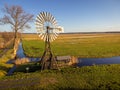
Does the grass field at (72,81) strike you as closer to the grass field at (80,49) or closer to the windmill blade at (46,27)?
the windmill blade at (46,27)

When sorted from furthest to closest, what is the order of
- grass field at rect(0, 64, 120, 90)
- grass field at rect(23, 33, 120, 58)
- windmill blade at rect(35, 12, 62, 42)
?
1. grass field at rect(23, 33, 120, 58)
2. windmill blade at rect(35, 12, 62, 42)
3. grass field at rect(0, 64, 120, 90)

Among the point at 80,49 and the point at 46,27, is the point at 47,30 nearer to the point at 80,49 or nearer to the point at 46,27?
the point at 46,27

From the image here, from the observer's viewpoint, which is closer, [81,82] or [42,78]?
[81,82]

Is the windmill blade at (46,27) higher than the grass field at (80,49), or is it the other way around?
the windmill blade at (46,27)

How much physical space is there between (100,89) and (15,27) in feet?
115

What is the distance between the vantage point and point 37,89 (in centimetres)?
1831

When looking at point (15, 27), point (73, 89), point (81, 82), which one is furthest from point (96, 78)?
point (15, 27)

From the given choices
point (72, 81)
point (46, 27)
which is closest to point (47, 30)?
point (46, 27)

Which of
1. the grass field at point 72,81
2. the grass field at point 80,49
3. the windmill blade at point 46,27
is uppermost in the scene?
the windmill blade at point 46,27

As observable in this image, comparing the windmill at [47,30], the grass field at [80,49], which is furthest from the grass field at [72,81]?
the grass field at [80,49]

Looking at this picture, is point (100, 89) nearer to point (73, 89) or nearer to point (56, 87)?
point (73, 89)

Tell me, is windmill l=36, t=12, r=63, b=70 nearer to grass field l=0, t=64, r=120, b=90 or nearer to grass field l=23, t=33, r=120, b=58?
grass field l=0, t=64, r=120, b=90

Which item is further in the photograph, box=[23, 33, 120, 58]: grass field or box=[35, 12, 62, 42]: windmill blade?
box=[23, 33, 120, 58]: grass field

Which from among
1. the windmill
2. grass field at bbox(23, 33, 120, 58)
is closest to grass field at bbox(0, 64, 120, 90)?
the windmill
